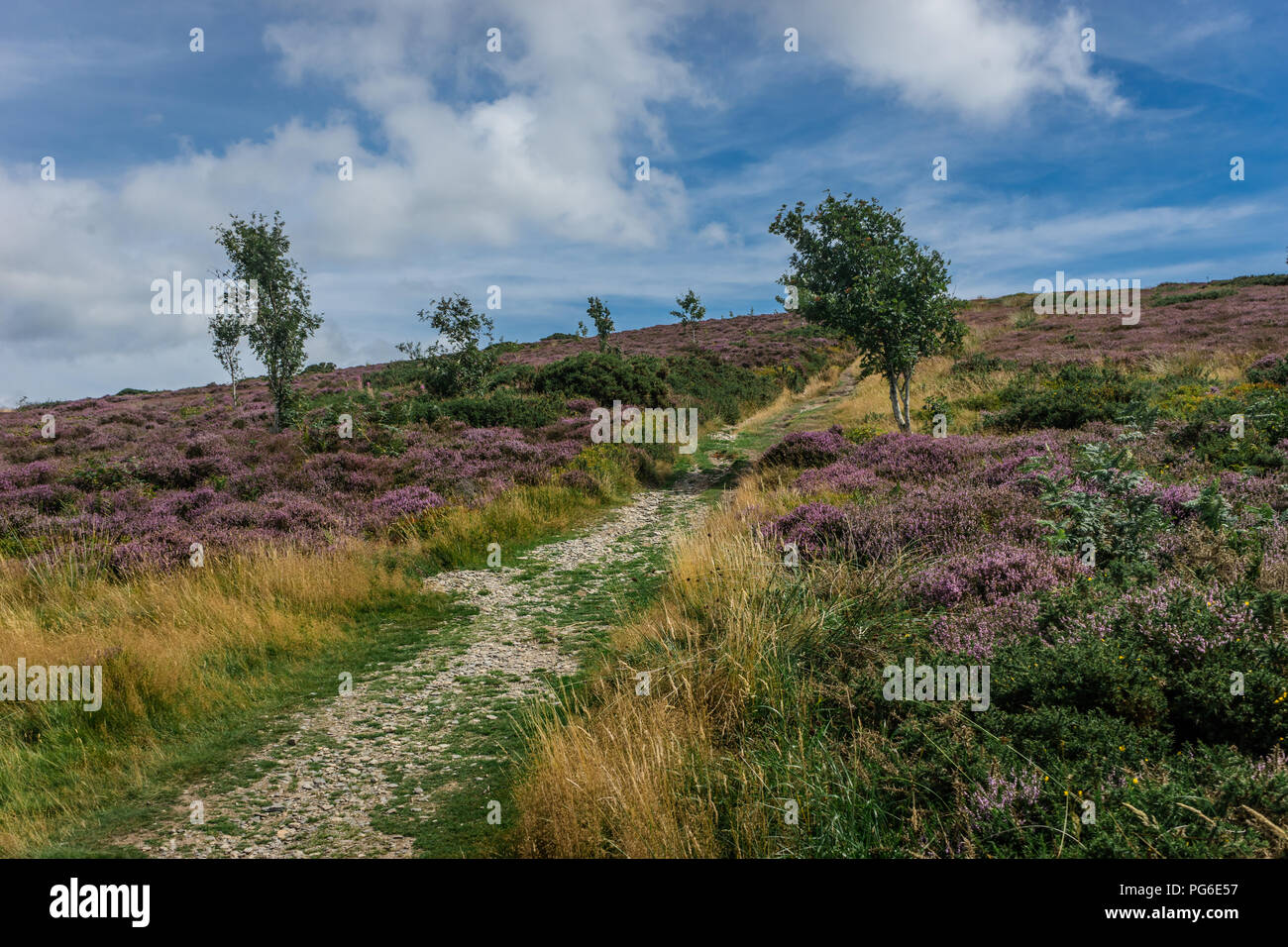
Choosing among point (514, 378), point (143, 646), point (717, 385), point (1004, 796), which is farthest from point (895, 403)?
point (143, 646)

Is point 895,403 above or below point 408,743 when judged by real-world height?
above

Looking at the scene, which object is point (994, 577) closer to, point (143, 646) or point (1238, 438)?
point (1238, 438)

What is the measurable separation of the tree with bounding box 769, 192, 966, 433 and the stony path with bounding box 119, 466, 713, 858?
1213cm

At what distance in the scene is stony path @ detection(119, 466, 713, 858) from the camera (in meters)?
4.45

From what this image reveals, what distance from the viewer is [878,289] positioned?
1895 centimetres

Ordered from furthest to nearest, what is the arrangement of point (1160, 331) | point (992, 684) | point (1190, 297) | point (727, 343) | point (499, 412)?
point (727, 343)
point (1190, 297)
point (1160, 331)
point (499, 412)
point (992, 684)

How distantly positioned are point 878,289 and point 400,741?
17657 mm

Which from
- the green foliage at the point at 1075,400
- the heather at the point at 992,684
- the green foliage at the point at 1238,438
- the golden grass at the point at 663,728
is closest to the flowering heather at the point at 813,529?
Answer: the heather at the point at 992,684

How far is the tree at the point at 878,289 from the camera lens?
1875 centimetres

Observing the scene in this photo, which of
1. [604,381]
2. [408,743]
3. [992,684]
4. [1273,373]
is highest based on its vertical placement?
[604,381]

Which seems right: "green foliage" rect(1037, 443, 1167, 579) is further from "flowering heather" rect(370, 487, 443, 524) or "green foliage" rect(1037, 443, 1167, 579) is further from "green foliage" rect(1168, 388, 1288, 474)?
"flowering heather" rect(370, 487, 443, 524)

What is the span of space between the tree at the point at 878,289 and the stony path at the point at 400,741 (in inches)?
478
